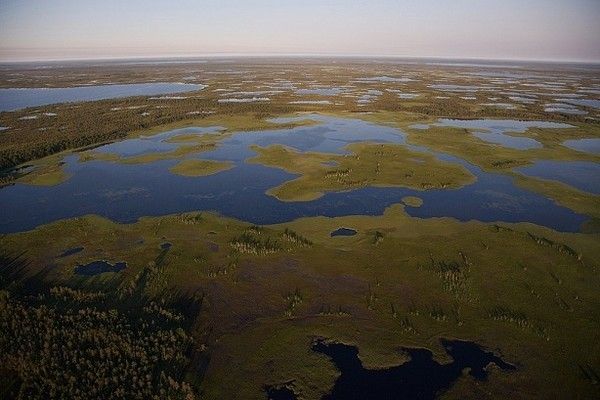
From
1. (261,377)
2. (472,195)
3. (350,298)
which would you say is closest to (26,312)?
(261,377)

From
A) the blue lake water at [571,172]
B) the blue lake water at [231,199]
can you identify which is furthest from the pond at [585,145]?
the blue lake water at [231,199]

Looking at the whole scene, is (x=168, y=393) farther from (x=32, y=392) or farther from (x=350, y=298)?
(x=350, y=298)

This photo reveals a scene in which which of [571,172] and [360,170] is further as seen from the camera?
[571,172]

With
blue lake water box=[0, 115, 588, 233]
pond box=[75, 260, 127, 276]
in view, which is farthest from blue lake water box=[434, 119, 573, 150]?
pond box=[75, 260, 127, 276]

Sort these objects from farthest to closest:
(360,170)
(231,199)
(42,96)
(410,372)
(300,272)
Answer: (42,96) < (360,170) < (231,199) < (300,272) < (410,372)

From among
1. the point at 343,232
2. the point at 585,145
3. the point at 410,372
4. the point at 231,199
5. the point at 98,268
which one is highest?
the point at 585,145

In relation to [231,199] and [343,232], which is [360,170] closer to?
[231,199]

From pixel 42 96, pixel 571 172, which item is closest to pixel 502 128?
pixel 571 172

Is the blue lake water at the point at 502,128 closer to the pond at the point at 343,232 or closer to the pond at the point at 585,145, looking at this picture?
the pond at the point at 585,145

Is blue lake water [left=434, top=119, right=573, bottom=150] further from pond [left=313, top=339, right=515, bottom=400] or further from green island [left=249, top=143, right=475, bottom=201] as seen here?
pond [left=313, top=339, right=515, bottom=400]
